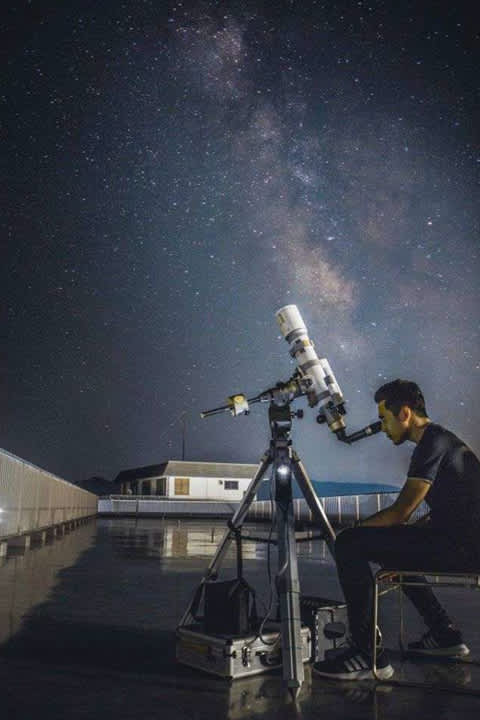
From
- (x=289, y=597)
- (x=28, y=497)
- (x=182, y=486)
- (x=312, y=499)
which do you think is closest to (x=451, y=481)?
(x=312, y=499)

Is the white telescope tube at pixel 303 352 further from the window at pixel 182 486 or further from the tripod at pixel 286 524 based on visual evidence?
the window at pixel 182 486

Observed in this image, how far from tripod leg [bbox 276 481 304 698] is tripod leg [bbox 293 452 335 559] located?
24cm

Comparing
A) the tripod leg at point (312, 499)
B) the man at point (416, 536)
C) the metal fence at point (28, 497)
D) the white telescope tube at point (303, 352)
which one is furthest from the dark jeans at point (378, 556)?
the metal fence at point (28, 497)

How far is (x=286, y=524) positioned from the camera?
11.6 ft

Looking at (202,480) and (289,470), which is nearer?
(289,470)

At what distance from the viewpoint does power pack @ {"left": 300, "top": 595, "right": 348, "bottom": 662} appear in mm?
3863

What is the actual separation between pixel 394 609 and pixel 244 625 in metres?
2.85

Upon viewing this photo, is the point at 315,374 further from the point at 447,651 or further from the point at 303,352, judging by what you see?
the point at 447,651

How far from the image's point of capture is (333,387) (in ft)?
13.7

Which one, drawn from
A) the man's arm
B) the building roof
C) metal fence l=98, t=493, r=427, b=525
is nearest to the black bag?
the man's arm

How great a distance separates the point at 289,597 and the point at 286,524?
397 mm

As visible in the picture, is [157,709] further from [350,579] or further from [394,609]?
[394,609]

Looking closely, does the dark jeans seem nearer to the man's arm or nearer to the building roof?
the man's arm

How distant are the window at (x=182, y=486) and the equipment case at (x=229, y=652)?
52.0 m
